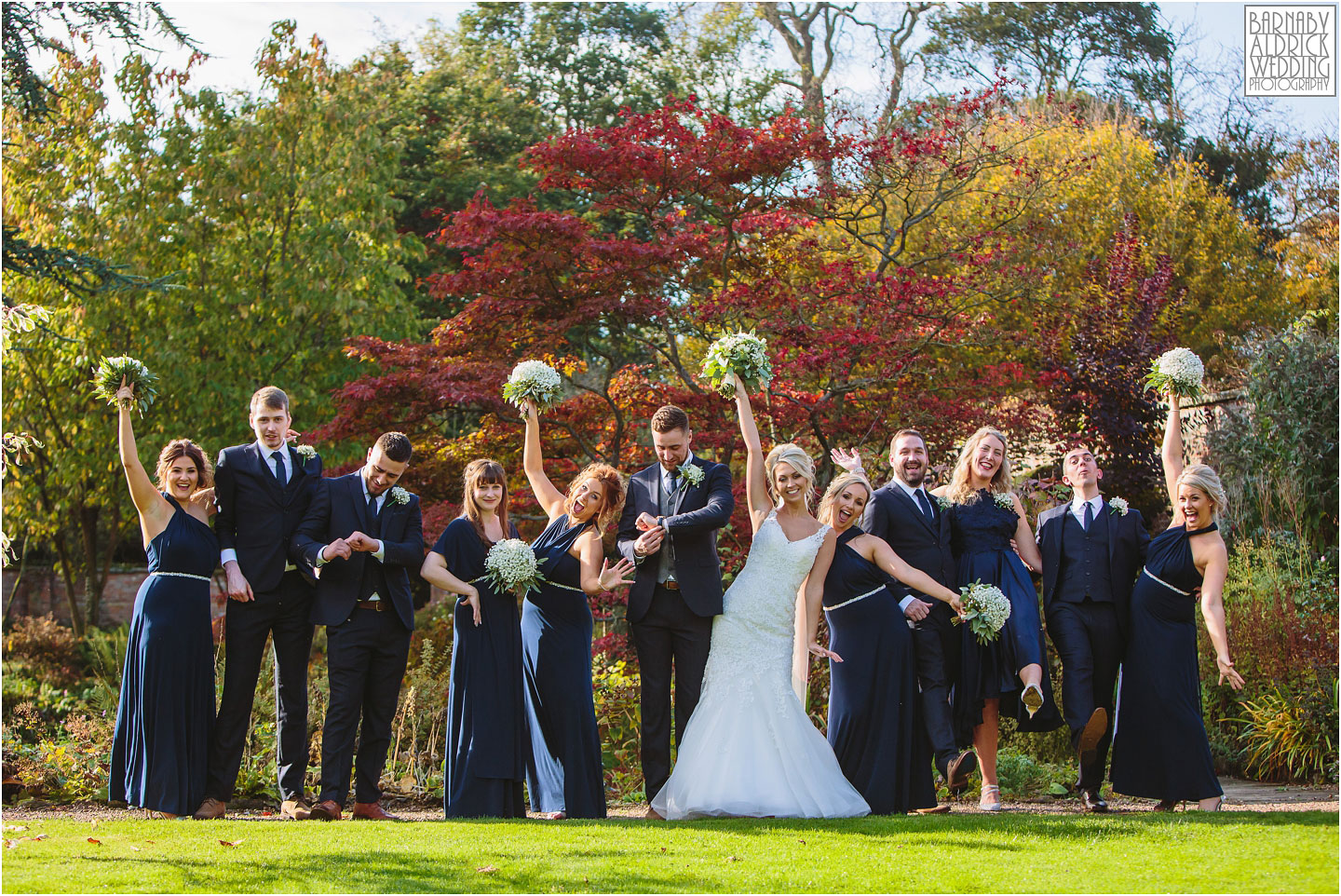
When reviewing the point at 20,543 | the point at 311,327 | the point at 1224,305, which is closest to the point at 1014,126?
the point at 1224,305

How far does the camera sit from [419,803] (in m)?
8.23

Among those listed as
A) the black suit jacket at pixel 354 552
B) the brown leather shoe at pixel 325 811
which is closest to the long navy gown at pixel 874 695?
the black suit jacket at pixel 354 552

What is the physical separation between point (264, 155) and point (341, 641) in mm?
9666

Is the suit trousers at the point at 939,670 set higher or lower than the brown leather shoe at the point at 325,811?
higher

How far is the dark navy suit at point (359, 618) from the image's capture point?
21.2ft

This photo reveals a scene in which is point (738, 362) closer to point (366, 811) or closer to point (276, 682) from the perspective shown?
point (276, 682)

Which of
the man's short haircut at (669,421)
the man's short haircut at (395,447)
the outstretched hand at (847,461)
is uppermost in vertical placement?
the man's short haircut at (669,421)

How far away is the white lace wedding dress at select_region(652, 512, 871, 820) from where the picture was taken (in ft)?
20.3

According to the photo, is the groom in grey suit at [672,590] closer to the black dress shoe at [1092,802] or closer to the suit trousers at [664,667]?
the suit trousers at [664,667]

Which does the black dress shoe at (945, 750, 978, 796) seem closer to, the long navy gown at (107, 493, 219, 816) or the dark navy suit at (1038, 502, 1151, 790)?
the dark navy suit at (1038, 502, 1151, 790)

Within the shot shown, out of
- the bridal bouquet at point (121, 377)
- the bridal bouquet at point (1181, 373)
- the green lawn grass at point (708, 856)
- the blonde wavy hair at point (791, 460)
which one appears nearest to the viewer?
the green lawn grass at point (708, 856)

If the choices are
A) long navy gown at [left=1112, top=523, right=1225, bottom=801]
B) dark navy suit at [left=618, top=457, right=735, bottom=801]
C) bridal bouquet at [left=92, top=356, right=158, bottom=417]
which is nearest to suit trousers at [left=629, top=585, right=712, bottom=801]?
dark navy suit at [left=618, top=457, right=735, bottom=801]

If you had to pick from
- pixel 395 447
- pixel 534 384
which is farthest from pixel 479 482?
pixel 534 384

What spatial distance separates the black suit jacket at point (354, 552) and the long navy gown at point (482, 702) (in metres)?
0.23
